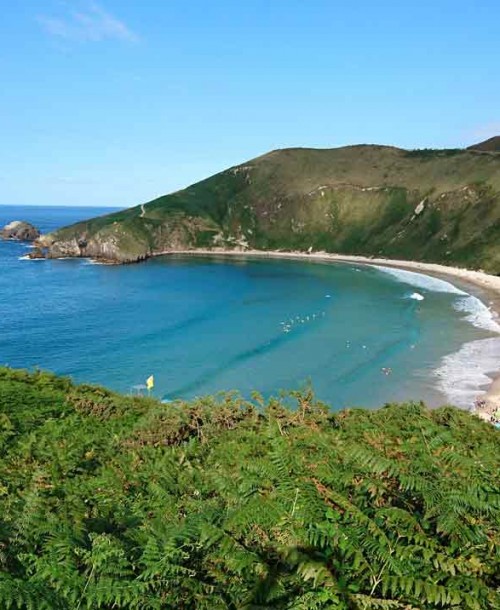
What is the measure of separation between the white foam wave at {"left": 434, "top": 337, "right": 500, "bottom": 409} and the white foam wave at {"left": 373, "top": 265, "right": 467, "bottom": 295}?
3792cm

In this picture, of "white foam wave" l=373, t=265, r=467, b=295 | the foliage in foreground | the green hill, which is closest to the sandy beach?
"white foam wave" l=373, t=265, r=467, b=295

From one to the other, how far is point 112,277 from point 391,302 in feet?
219

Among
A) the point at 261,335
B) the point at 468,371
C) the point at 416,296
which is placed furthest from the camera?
the point at 416,296

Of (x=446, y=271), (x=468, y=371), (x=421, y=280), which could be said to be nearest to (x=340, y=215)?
(x=446, y=271)

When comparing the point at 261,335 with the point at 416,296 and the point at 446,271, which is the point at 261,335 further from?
the point at 446,271

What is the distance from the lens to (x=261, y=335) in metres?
65.2

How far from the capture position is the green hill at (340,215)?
461 feet

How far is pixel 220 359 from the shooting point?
178 ft

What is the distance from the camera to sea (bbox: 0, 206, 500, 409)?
47.2 m

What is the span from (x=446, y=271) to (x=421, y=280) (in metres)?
14.7

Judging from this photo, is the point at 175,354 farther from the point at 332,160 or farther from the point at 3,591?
the point at 332,160

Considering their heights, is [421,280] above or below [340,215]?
below

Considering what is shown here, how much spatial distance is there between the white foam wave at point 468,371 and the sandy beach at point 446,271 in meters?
1.07

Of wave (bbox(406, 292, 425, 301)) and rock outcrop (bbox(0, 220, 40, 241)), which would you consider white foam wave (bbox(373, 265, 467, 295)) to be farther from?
rock outcrop (bbox(0, 220, 40, 241))
